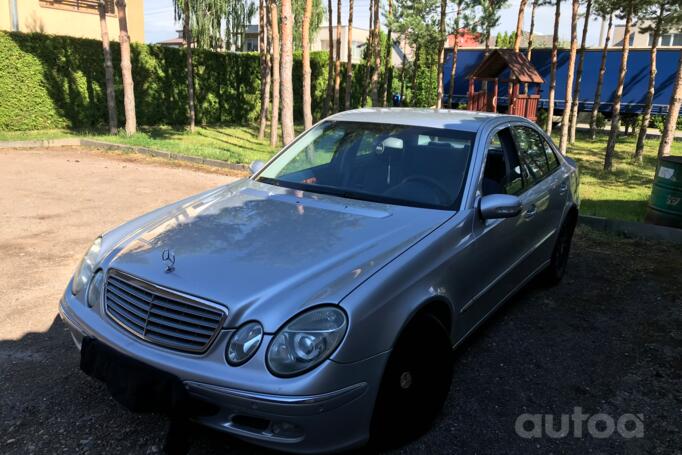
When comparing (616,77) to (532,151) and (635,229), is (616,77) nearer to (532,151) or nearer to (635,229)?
(635,229)

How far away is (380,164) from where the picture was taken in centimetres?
378

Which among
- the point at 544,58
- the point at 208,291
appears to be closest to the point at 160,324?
the point at 208,291

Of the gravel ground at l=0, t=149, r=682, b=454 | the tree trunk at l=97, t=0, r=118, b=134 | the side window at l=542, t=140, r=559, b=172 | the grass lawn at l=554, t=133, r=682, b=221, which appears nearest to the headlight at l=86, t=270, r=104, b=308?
the gravel ground at l=0, t=149, r=682, b=454

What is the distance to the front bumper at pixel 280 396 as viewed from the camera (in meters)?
2.19

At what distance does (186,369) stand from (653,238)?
6.48 metres

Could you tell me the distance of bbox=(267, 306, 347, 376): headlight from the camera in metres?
2.24

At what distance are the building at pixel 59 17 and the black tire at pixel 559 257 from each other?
2187cm

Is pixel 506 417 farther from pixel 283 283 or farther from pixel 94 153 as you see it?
pixel 94 153

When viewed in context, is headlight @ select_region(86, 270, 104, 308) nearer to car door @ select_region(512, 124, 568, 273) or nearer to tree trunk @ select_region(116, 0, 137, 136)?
car door @ select_region(512, 124, 568, 273)

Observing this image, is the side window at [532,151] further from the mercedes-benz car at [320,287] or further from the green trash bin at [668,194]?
the green trash bin at [668,194]

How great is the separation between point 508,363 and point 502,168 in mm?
1364

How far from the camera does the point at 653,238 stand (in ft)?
22.5

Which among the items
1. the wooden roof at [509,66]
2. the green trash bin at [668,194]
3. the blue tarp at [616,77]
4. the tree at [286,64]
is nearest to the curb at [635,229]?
the green trash bin at [668,194]

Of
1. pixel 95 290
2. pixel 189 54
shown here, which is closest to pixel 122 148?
pixel 189 54
